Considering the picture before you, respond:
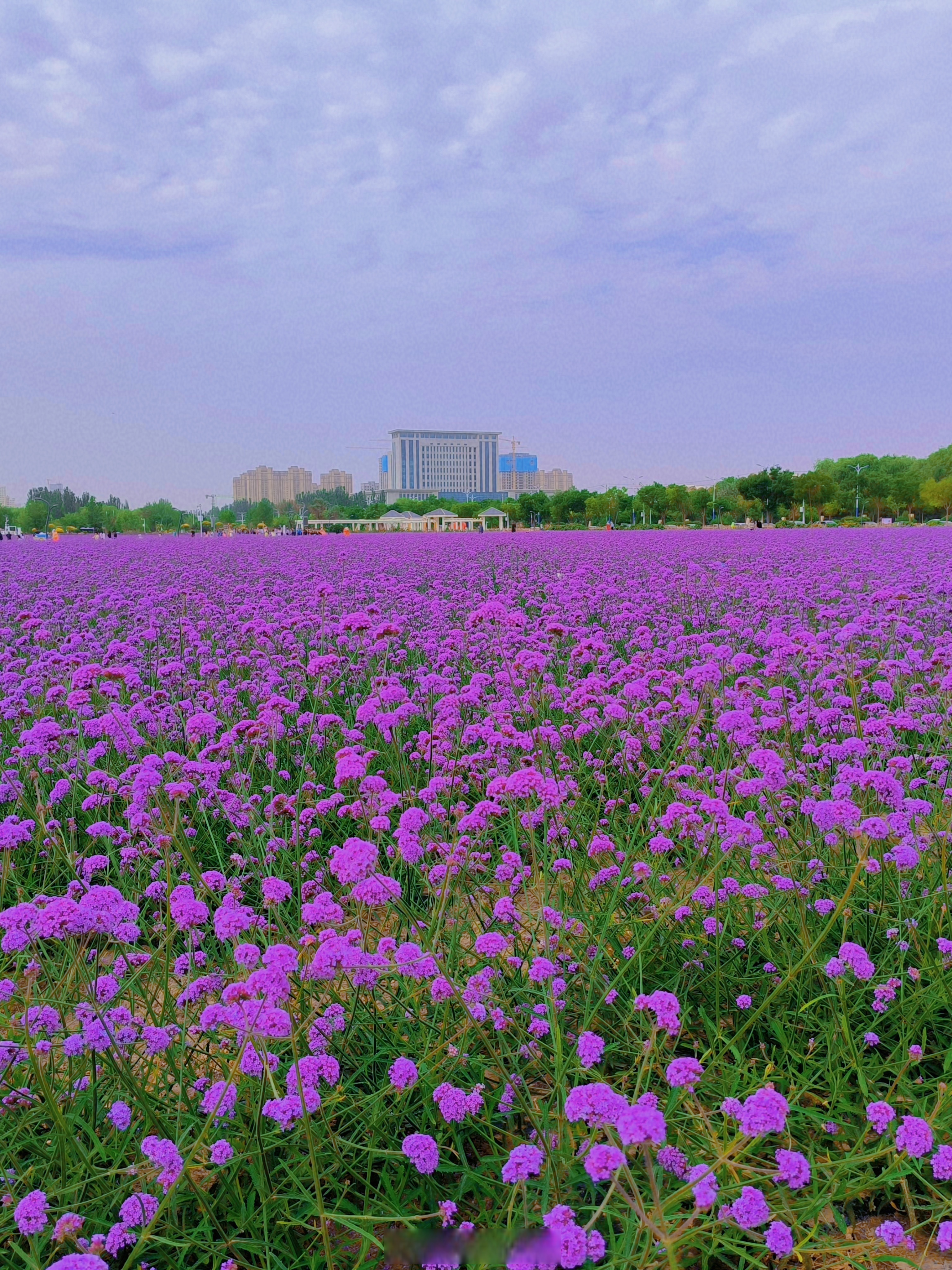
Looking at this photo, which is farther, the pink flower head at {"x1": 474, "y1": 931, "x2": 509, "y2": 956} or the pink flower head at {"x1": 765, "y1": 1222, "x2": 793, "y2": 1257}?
the pink flower head at {"x1": 474, "y1": 931, "x2": 509, "y2": 956}

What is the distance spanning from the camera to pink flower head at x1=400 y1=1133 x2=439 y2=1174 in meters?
1.54

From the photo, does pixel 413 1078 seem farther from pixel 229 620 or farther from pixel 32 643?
pixel 32 643

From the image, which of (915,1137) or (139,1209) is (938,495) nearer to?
(915,1137)

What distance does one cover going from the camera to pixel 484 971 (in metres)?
1.98

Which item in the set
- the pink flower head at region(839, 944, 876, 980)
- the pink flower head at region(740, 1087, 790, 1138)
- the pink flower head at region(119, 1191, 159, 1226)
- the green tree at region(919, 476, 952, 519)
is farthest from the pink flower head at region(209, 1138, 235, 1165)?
the green tree at region(919, 476, 952, 519)

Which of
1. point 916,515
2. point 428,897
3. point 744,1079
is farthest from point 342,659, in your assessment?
point 916,515

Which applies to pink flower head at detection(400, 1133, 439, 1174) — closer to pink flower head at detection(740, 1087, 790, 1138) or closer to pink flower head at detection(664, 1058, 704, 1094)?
pink flower head at detection(664, 1058, 704, 1094)

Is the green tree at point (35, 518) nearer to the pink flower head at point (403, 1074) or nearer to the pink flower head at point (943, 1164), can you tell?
the pink flower head at point (403, 1074)

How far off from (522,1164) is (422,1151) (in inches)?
11.1

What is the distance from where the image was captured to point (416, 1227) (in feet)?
5.40

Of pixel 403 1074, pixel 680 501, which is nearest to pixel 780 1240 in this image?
pixel 403 1074

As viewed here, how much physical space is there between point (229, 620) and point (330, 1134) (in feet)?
20.2

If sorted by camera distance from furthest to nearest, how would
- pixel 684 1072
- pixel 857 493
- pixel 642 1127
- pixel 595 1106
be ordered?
1. pixel 857 493
2. pixel 684 1072
3. pixel 595 1106
4. pixel 642 1127

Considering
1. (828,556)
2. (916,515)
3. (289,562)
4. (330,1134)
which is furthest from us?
(916,515)
